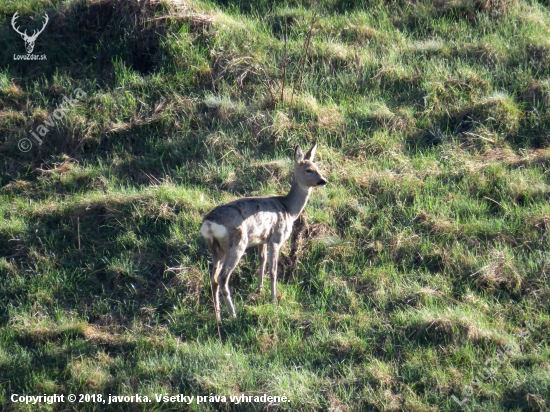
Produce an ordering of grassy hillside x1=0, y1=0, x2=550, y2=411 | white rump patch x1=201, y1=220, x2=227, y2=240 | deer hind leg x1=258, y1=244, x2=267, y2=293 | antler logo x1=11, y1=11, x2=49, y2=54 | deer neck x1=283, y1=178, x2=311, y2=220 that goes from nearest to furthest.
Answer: grassy hillside x1=0, y1=0, x2=550, y2=411 → white rump patch x1=201, y1=220, x2=227, y2=240 → deer hind leg x1=258, y1=244, x2=267, y2=293 → deer neck x1=283, y1=178, x2=311, y2=220 → antler logo x1=11, y1=11, x2=49, y2=54

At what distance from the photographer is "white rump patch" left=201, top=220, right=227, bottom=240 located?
788cm

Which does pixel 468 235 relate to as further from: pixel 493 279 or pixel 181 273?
pixel 181 273

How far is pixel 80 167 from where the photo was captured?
1033cm

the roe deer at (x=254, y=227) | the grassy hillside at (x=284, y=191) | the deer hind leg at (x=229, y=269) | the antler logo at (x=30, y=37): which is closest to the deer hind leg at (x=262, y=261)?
the roe deer at (x=254, y=227)

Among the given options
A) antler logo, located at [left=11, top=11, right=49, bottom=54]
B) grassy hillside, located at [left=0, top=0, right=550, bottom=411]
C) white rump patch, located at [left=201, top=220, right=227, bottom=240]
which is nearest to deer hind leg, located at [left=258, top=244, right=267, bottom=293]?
grassy hillside, located at [left=0, top=0, right=550, bottom=411]

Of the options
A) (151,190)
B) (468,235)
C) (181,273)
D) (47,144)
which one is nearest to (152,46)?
(47,144)

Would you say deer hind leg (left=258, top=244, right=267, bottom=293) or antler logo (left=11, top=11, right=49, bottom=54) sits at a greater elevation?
antler logo (left=11, top=11, right=49, bottom=54)

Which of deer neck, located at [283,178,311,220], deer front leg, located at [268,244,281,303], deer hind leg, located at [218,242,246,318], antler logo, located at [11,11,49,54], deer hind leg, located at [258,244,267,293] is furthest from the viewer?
antler logo, located at [11,11,49,54]

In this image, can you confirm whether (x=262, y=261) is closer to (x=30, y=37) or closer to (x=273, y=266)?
(x=273, y=266)

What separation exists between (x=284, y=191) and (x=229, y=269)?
6.62 feet

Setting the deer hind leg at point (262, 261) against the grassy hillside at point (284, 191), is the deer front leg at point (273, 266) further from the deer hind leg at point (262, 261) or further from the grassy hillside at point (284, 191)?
the grassy hillside at point (284, 191)

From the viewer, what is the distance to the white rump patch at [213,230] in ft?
25.8

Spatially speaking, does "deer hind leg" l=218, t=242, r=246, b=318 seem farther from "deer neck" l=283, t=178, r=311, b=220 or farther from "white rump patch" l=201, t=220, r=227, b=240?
"deer neck" l=283, t=178, r=311, b=220

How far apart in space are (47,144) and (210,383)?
16.0 feet
